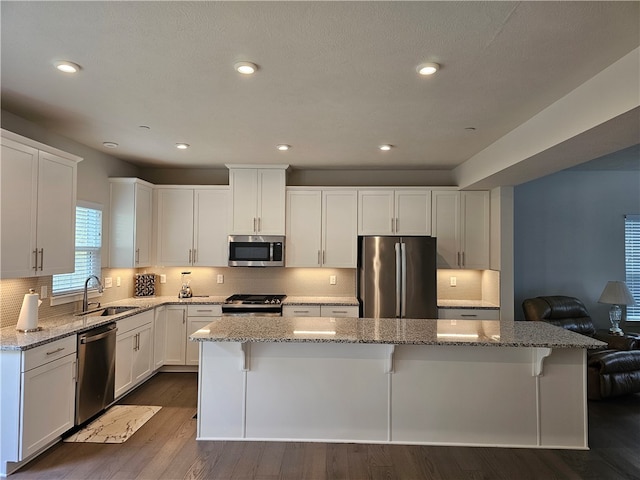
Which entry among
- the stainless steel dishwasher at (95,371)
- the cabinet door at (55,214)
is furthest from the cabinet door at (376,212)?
the cabinet door at (55,214)

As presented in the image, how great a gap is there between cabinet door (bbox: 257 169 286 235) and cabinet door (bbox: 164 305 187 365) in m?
1.44

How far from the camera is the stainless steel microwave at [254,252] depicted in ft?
16.8

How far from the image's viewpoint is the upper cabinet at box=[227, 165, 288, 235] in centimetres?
516

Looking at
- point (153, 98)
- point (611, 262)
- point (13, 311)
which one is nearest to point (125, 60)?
point (153, 98)

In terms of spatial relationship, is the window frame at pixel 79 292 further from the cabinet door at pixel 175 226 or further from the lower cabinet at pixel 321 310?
the lower cabinet at pixel 321 310

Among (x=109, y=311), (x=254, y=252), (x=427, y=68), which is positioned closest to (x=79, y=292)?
(x=109, y=311)

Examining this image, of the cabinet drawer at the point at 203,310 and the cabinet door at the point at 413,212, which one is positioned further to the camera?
the cabinet door at the point at 413,212

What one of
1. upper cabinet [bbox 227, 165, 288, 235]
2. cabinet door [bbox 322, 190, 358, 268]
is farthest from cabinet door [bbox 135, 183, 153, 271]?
cabinet door [bbox 322, 190, 358, 268]

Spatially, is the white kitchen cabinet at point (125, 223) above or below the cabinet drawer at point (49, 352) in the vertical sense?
above

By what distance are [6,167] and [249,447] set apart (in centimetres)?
268

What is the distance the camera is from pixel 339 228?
520cm

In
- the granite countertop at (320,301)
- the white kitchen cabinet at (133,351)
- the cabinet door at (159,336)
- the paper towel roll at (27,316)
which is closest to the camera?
the paper towel roll at (27,316)

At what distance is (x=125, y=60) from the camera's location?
7.54 feet

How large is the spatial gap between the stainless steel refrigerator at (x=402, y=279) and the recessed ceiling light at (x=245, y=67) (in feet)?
9.28
